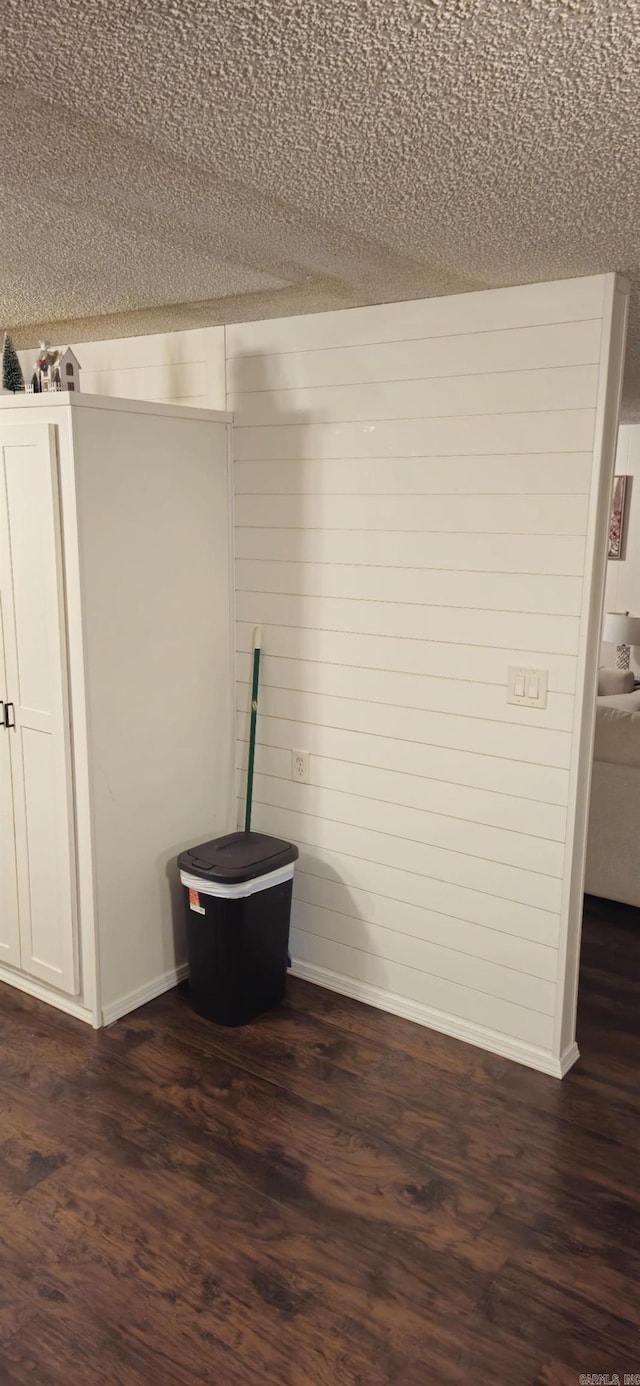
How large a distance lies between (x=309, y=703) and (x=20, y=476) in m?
1.22

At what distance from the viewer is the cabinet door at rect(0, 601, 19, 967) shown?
3.28 meters

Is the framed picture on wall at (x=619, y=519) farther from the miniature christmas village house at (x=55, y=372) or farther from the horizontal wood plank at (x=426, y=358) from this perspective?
the miniature christmas village house at (x=55, y=372)

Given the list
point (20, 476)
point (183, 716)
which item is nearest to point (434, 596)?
point (183, 716)

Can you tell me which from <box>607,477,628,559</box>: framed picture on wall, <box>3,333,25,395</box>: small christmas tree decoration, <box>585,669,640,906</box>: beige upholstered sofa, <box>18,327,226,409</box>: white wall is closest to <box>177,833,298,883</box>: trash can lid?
<box>585,669,640,906</box>: beige upholstered sofa

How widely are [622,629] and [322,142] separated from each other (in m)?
4.90

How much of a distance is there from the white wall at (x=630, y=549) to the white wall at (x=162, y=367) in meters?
4.21

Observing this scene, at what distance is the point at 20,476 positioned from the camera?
9.79ft

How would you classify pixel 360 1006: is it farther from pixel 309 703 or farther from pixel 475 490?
pixel 475 490

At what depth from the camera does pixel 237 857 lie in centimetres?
323

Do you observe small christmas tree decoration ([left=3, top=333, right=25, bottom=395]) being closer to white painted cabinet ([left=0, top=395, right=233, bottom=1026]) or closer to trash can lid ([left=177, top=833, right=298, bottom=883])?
white painted cabinet ([left=0, top=395, right=233, bottom=1026])

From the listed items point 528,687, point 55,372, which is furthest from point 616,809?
point 55,372

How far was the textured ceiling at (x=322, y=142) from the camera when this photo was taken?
1224 mm

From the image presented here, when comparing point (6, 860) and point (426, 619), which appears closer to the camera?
point (426, 619)

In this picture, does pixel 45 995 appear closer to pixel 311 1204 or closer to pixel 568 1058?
pixel 311 1204
